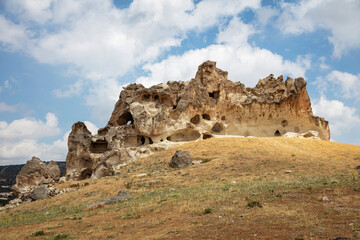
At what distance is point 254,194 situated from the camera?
12203 mm

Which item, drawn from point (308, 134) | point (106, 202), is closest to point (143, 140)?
point (308, 134)

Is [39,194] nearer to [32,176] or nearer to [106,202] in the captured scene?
[32,176]

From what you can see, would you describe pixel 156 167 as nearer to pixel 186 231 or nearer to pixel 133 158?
pixel 133 158

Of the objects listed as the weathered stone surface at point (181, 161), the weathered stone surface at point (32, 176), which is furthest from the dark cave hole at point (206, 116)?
the weathered stone surface at point (32, 176)

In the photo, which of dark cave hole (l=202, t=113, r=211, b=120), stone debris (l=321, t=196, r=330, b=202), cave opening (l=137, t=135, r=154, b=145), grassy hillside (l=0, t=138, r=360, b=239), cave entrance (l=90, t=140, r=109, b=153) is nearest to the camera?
grassy hillside (l=0, t=138, r=360, b=239)

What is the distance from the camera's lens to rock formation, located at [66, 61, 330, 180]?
39.7 metres

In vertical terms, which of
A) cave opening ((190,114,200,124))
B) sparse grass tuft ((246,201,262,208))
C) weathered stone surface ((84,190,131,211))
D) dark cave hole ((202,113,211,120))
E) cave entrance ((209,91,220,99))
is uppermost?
cave entrance ((209,91,220,99))

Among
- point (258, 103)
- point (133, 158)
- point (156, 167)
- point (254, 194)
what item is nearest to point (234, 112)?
point (258, 103)

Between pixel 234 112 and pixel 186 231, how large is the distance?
38344 millimetres

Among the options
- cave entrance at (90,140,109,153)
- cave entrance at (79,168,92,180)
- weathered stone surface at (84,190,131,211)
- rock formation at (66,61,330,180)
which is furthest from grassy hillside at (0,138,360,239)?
cave entrance at (90,140,109,153)

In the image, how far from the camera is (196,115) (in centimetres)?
4288

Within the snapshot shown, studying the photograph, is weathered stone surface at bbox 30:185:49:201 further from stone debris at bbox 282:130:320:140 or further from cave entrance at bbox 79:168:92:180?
stone debris at bbox 282:130:320:140

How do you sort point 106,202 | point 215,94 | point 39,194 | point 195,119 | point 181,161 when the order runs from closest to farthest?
point 106,202, point 39,194, point 181,161, point 195,119, point 215,94

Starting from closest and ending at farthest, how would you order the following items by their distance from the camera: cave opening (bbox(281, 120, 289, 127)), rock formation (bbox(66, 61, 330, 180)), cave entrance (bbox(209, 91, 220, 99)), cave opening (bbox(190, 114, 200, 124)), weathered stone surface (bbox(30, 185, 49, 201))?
weathered stone surface (bbox(30, 185, 49, 201)) → rock formation (bbox(66, 61, 330, 180)) → cave opening (bbox(190, 114, 200, 124)) → cave opening (bbox(281, 120, 289, 127)) → cave entrance (bbox(209, 91, 220, 99))
